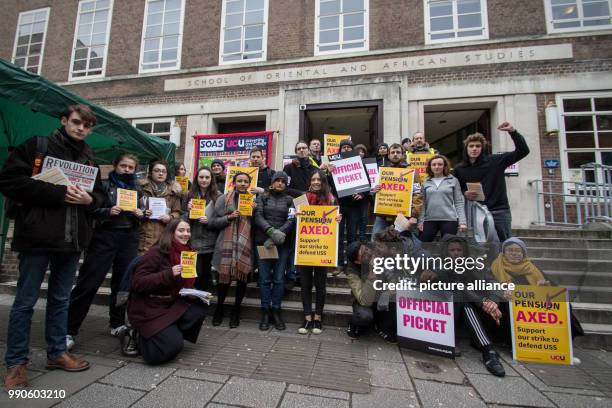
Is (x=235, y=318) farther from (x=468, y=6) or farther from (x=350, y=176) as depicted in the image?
(x=468, y=6)

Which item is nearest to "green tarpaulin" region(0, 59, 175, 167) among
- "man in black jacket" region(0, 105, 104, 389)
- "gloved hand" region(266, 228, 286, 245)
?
"man in black jacket" region(0, 105, 104, 389)

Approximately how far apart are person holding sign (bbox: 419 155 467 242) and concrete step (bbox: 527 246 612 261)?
7.93ft

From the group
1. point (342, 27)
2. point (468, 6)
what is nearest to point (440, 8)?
point (468, 6)

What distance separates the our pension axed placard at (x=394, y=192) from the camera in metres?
4.29

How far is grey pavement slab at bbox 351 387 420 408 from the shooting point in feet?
7.63

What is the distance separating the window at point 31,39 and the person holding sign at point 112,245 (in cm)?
1222

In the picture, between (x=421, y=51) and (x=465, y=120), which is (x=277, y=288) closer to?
(x=421, y=51)

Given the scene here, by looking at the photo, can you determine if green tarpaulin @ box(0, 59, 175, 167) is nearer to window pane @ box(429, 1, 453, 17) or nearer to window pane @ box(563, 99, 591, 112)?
window pane @ box(429, 1, 453, 17)

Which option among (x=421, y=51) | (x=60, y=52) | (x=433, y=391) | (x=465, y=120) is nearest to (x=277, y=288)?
(x=433, y=391)

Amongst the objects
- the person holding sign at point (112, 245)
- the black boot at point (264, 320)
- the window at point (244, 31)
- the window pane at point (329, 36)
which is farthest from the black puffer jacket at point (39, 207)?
the window pane at point (329, 36)

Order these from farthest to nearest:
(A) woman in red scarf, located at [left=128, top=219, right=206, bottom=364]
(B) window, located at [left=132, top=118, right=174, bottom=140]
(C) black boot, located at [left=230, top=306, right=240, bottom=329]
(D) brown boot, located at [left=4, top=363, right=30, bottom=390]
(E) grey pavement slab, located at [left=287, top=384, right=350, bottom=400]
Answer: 1. (B) window, located at [left=132, top=118, right=174, bottom=140]
2. (C) black boot, located at [left=230, top=306, right=240, bottom=329]
3. (A) woman in red scarf, located at [left=128, top=219, right=206, bottom=364]
4. (E) grey pavement slab, located at [left=287, top=384, right=350, bottom=400]
5. (D) brown boot, located at [left=4, top=363, right=30, bottom=390]

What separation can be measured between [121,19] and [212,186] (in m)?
10.6

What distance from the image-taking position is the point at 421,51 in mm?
8516

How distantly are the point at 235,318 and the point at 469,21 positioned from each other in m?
10.1
